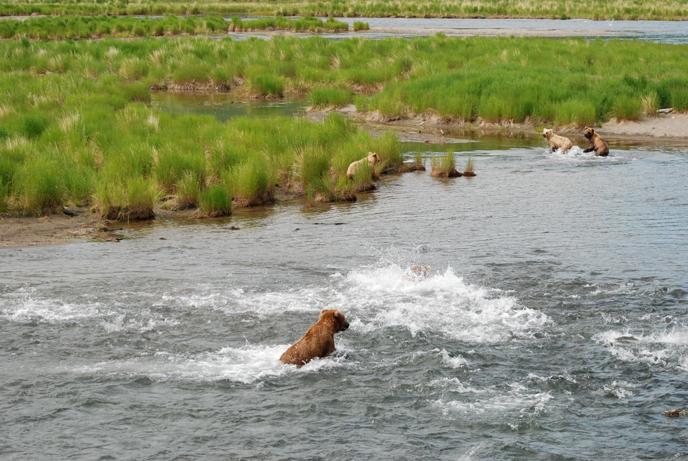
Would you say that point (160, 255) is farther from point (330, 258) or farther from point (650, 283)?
point (650, 283)

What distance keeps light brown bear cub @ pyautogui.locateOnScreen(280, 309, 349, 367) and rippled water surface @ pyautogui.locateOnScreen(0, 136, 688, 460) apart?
0.11 meters

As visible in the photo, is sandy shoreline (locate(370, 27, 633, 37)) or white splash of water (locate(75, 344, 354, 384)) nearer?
white splash of water (locate(75, 344, 354, 384))

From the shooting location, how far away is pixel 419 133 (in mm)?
23109

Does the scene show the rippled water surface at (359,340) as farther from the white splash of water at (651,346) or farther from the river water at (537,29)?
the river water at (537,29)

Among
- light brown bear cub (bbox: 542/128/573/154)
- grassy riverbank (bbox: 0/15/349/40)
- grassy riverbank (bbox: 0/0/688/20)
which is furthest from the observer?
grassy riverbank (bbox: 0/0/688/20)

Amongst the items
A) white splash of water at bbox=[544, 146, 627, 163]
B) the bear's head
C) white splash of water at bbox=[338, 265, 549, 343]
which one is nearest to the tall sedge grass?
white splash of water at bbox=[338, 265, 549, 343]

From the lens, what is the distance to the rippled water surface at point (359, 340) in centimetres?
609

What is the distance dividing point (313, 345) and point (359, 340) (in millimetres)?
722

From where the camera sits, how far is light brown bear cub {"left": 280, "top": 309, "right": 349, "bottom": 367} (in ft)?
24.0

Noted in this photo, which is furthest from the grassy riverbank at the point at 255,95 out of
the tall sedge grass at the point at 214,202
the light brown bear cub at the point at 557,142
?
the light brown bear cub at the point at 557,142

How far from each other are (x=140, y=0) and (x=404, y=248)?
95.4 metres

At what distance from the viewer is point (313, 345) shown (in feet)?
24.0

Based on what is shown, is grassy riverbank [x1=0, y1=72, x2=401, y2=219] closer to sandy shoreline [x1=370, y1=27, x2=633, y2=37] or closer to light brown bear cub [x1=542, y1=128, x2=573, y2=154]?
light brown bear cub [x1=542, y1=128, x2=573, y2=154]

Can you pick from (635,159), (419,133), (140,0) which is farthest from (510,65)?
(140,0)
